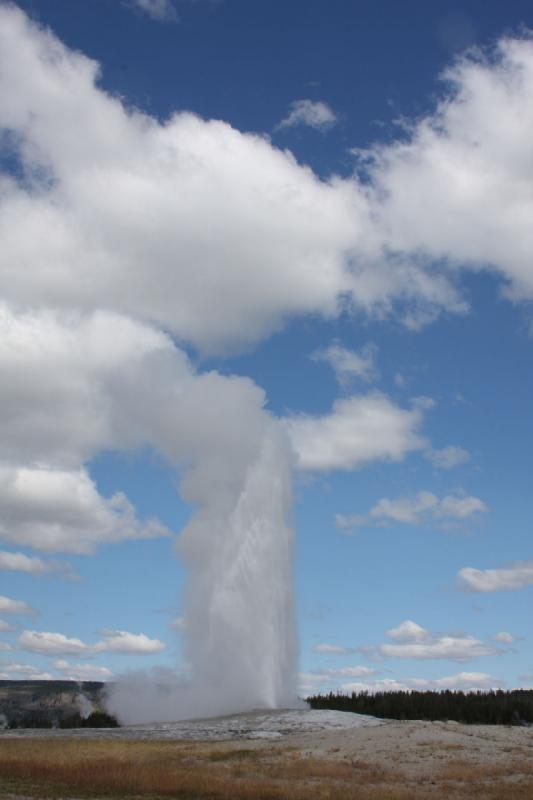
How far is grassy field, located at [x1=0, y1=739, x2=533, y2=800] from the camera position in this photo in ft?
89.2

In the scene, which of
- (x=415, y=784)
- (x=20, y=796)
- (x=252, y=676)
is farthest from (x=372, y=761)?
(x=252, y=676)

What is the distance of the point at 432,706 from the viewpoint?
101 metres

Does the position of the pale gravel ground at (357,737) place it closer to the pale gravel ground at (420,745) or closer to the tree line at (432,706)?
the pale gravel ground at (420,745)

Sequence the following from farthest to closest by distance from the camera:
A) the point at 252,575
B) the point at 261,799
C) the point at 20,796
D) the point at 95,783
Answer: the point at 252,575, the point at 95,783, the point at 261,799, the point at 20,796

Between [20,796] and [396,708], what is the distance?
271 feet

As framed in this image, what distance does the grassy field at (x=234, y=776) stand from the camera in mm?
27203

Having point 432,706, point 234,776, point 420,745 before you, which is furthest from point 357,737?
point 432,706

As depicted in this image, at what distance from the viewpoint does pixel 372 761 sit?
36250 millimetres

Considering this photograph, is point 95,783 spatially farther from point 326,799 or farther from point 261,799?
point 326,799

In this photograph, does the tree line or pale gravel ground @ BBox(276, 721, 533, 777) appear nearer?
pale gravel ground @ BBox(276, 721, 533, 777)

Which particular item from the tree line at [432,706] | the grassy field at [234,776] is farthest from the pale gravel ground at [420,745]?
the tree line at [432,706]

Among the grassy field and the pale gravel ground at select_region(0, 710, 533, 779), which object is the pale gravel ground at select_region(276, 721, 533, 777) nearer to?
the pale gravel ground at select_region(0, 710, 533, 779)

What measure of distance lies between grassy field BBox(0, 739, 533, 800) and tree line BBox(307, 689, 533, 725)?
61.8 metres

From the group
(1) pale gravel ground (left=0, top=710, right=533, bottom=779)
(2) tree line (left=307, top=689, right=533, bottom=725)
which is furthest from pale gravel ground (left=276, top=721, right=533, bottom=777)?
(2) tree line (left=307, top=689, right=533, bottom=725)
